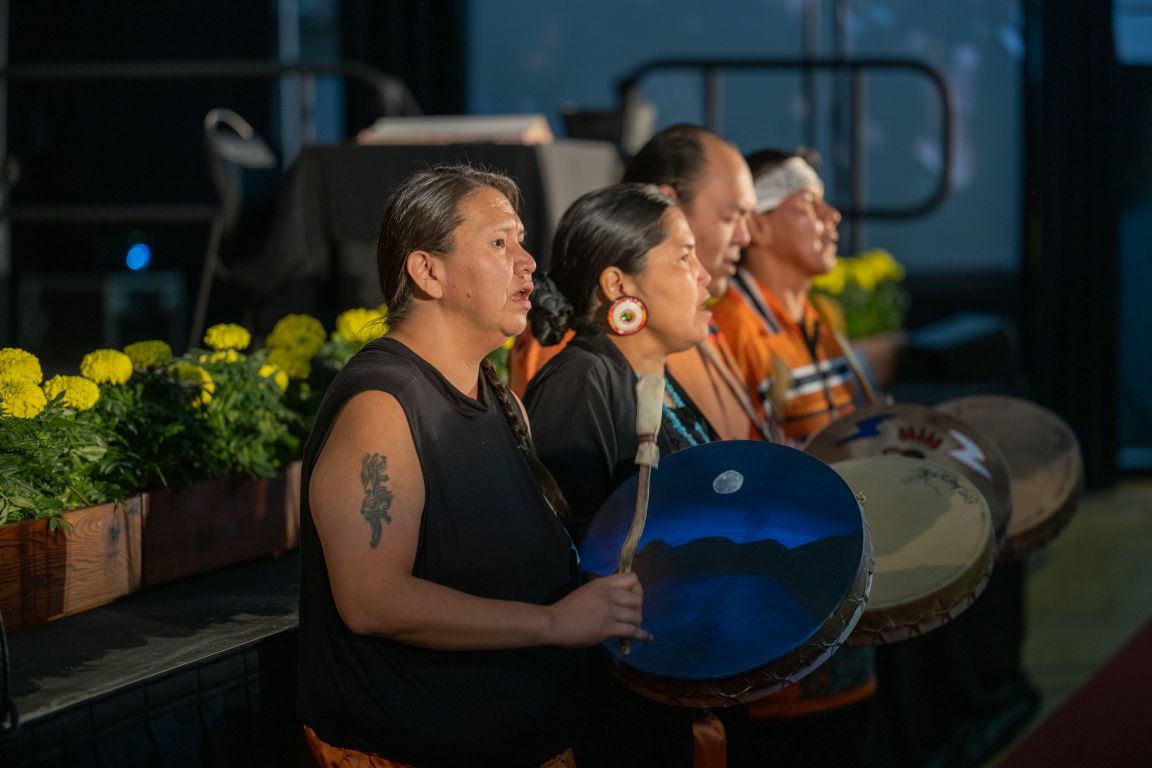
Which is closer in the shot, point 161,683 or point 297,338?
point 161,683

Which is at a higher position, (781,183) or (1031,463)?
(781,183)

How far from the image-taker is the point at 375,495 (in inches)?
63.8

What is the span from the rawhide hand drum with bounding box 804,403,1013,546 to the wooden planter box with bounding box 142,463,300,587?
3.09 ft

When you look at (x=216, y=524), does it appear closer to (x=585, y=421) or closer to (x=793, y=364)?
(x=585, y=421)

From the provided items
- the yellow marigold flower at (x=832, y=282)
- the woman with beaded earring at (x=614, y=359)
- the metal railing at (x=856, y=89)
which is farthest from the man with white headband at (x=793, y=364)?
the metal railing at (x=856, y=89)

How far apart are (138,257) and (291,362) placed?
4862 millimetres

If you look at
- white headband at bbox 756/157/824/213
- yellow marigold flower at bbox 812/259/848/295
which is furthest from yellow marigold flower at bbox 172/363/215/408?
yellow marigold flower at bbox 812/259/848/295

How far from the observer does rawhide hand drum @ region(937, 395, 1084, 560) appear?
2869mm

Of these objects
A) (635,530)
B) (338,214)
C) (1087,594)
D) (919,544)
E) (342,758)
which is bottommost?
(1087,594)

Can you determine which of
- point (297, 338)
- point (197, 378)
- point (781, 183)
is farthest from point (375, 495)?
point (781, 183)

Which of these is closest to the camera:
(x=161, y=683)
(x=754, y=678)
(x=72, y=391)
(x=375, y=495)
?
(x=375, y=495)

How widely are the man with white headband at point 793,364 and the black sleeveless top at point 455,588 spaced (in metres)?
0.83

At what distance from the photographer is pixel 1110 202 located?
7297mm

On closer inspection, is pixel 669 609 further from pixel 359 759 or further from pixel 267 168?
pixel 267 168
